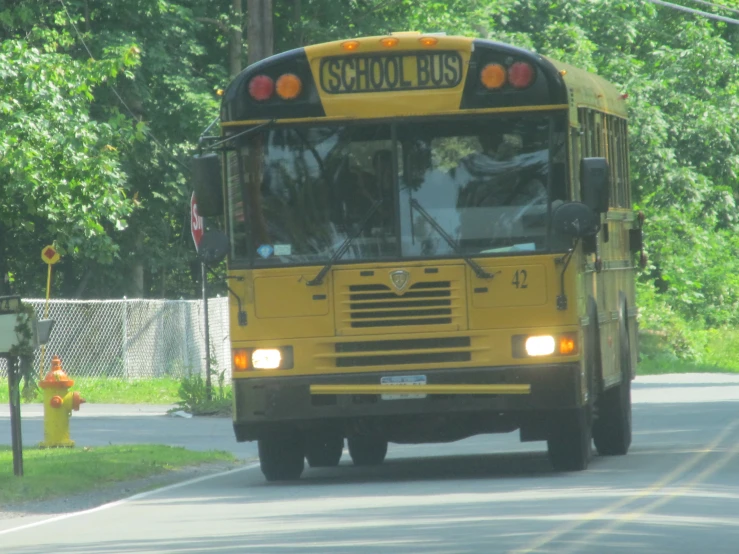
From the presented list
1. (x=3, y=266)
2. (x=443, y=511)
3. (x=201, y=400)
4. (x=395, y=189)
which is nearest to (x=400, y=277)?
(x=395, y=189)

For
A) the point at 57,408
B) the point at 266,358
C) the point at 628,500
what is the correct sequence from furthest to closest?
the point at 57,408 < the point at 266,358 < the point at 628,500

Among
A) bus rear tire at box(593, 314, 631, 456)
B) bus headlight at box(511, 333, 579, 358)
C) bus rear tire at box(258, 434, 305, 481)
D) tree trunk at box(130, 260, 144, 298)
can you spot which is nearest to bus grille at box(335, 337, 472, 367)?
bus headlight at box(511, 333, 579, 358)

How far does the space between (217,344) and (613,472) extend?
24713mm

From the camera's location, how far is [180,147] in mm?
40031

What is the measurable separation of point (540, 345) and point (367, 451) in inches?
135

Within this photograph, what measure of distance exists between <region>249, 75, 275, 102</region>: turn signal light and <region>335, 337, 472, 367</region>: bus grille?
196 centimetres

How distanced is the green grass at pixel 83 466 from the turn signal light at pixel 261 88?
10.7 feet

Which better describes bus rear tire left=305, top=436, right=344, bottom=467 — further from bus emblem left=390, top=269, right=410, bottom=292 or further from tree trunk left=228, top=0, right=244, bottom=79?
tree trunk left=228, top=0, right=244, bottom=79

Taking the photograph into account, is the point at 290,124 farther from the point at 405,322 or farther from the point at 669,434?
the point at 669,434

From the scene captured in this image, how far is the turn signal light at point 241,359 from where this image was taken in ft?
44.7

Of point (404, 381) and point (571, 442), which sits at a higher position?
point (404, 381)

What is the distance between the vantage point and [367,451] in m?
16.4

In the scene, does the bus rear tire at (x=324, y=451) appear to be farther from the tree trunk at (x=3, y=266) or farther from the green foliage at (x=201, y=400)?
the tree trunk at (x=3, y=266)

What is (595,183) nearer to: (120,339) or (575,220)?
(575,220)
